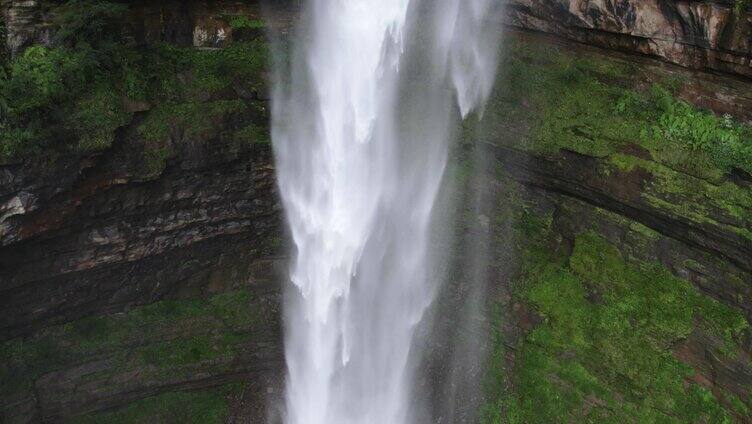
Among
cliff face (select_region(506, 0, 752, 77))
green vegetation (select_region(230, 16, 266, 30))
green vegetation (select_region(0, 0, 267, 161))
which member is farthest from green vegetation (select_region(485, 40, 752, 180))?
green vegetation (select_region(0, 0, 267, 161))

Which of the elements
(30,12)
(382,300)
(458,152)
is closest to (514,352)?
(382,300)

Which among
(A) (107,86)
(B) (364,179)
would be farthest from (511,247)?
(A) (107,86)

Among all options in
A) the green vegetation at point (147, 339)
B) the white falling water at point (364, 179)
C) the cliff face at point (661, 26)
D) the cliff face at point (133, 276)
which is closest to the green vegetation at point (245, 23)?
the white falling water at point (364, 179)

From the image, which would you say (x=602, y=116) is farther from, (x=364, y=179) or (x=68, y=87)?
(x=68, y=87)

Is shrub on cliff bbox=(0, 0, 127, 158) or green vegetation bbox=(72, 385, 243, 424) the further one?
green vegetation bbox=(72, 385, 243, 424)

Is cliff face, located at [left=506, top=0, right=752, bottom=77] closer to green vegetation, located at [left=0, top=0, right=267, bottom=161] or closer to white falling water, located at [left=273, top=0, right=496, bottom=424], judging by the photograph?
white falling water, located at [left=273, top=0, right=496, bottom=424]

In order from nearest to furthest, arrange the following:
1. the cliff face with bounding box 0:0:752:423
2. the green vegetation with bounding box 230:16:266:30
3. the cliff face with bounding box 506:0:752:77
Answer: the cliff face with bounding box 506:0:752:77 < the cliff face with bounding box 0:0:752:423 < the green vegetation with bounding box 230:16:266:30
